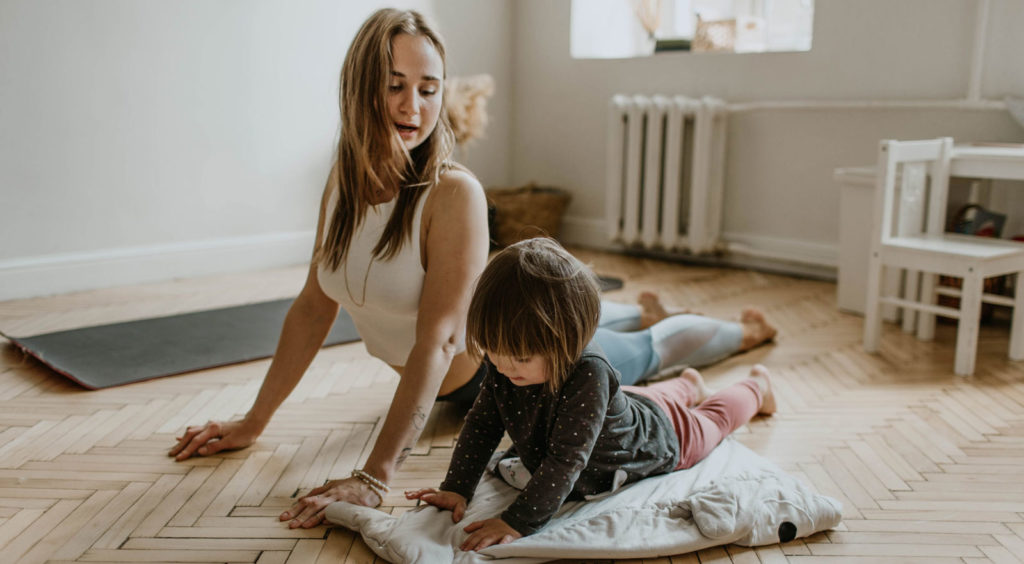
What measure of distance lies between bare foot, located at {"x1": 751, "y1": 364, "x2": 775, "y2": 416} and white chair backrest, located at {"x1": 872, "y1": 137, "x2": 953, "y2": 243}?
0.80 metres

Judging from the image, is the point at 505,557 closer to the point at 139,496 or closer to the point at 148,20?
the point at 139,496

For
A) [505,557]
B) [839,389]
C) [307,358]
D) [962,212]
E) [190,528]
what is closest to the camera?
[505,557]

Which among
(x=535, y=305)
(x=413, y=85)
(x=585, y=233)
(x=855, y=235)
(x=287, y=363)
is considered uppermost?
(x=413, y=85)

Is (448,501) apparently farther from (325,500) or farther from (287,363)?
(287,363)

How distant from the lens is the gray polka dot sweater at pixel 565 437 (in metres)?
1.35

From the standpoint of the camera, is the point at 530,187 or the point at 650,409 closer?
the point at 650,409

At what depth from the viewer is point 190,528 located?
1490 millimetres

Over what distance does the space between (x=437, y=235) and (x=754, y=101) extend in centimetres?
254

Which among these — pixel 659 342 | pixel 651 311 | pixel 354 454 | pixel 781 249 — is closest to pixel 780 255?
pixel 781 249

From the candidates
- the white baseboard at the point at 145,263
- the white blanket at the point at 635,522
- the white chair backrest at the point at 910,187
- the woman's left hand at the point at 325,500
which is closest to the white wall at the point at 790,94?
the white chair backrest at the point at 910,187

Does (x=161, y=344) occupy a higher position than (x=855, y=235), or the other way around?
(x=855, y=235)

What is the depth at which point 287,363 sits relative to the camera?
1.77 m

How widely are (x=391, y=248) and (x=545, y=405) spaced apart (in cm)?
46

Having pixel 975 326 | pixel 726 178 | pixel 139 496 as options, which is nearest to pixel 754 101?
pixel 726 178
